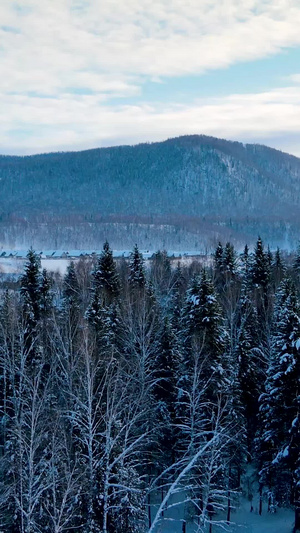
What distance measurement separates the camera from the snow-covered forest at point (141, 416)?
1653cm

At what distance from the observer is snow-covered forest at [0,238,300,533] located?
16.5m

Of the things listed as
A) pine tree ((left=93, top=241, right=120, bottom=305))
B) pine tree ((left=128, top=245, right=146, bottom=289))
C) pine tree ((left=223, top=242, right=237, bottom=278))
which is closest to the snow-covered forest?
pine tree ((left=93, top=241, right=120, bottom=305))

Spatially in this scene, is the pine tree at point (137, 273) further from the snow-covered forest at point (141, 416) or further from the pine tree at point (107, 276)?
the snow-covered forest at point (141, 416)

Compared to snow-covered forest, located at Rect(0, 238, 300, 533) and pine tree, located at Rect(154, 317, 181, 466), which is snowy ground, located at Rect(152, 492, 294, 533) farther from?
pine tree, located at Rect(154, 317, 181, 466)

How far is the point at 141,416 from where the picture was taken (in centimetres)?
2369

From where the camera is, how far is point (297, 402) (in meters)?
21.1

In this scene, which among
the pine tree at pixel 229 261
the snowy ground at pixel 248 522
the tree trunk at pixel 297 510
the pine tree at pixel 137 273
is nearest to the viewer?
the tree trunk at pixel 297 510

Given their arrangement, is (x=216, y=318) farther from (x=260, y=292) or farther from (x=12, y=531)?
Answer: (x=260, y=292)

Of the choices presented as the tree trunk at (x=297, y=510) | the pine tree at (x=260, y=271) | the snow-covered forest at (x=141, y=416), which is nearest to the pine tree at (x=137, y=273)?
the snow-covered forest at (x=141, y=416)

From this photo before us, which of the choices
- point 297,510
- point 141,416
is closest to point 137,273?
point 141,416

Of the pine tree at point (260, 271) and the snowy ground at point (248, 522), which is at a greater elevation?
the pine tree at point (260, 271)

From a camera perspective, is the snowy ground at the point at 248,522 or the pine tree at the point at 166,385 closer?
the snowy ground at the point at 248,522

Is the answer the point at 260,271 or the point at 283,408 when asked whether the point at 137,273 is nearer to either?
the point at 260,271

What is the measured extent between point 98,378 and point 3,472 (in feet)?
19.6
